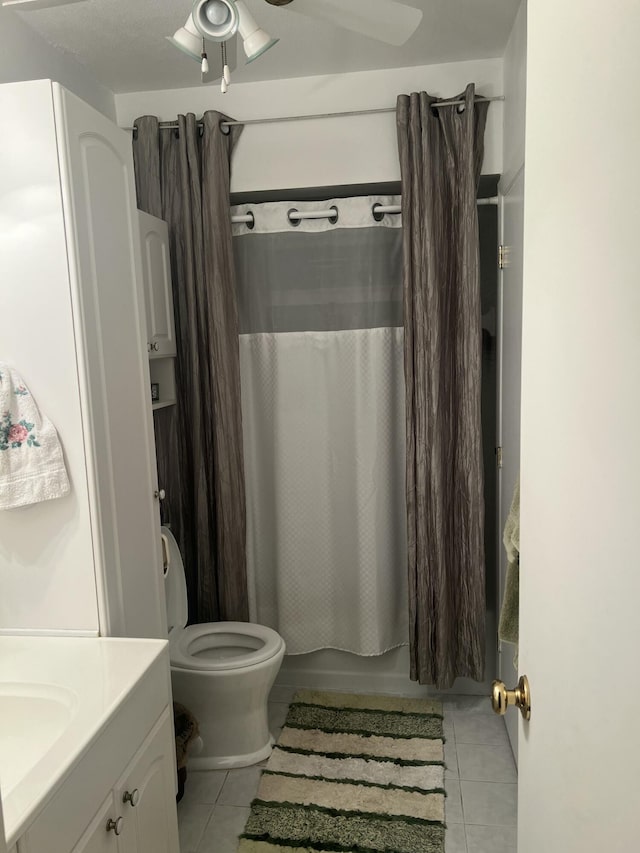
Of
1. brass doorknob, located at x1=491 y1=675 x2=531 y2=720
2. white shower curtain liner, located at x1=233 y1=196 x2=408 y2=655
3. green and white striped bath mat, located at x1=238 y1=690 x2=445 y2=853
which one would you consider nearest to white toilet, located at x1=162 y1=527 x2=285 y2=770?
green and white striped bath mat, located at x1=238 y1=690 x2=445 y2=853

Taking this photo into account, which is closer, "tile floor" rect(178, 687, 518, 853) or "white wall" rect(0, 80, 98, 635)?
"white wall" rect(0, 80, 98, 635)

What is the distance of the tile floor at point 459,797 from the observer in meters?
2.11

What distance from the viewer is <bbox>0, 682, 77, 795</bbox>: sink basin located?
4.55 ft

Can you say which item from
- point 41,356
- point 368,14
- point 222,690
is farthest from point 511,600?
point 368,14

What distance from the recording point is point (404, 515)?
2.95 m

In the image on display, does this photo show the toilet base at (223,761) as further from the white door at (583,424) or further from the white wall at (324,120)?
the white wall at (324,120)

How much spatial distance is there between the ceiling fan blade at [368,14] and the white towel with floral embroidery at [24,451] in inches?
44.9

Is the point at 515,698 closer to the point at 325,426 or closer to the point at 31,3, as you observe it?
the point at 31,3

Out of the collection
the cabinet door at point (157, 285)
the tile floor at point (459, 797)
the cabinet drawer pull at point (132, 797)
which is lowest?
the tile floor at point (459, 797)

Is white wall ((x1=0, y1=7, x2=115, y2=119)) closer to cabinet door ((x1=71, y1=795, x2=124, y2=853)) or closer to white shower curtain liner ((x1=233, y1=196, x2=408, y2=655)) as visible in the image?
white shower curtain liner ((x1=233, y1=196, x2=408, y2=655))

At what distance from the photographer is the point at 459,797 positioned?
2301 mm

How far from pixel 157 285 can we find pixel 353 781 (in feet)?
6.42

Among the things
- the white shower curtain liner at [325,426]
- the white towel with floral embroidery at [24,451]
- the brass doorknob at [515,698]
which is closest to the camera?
the brass doorknob at [515,698]

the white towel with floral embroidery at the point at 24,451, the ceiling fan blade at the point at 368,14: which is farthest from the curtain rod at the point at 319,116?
the white towel with floral embroidery at the point at 24,451
